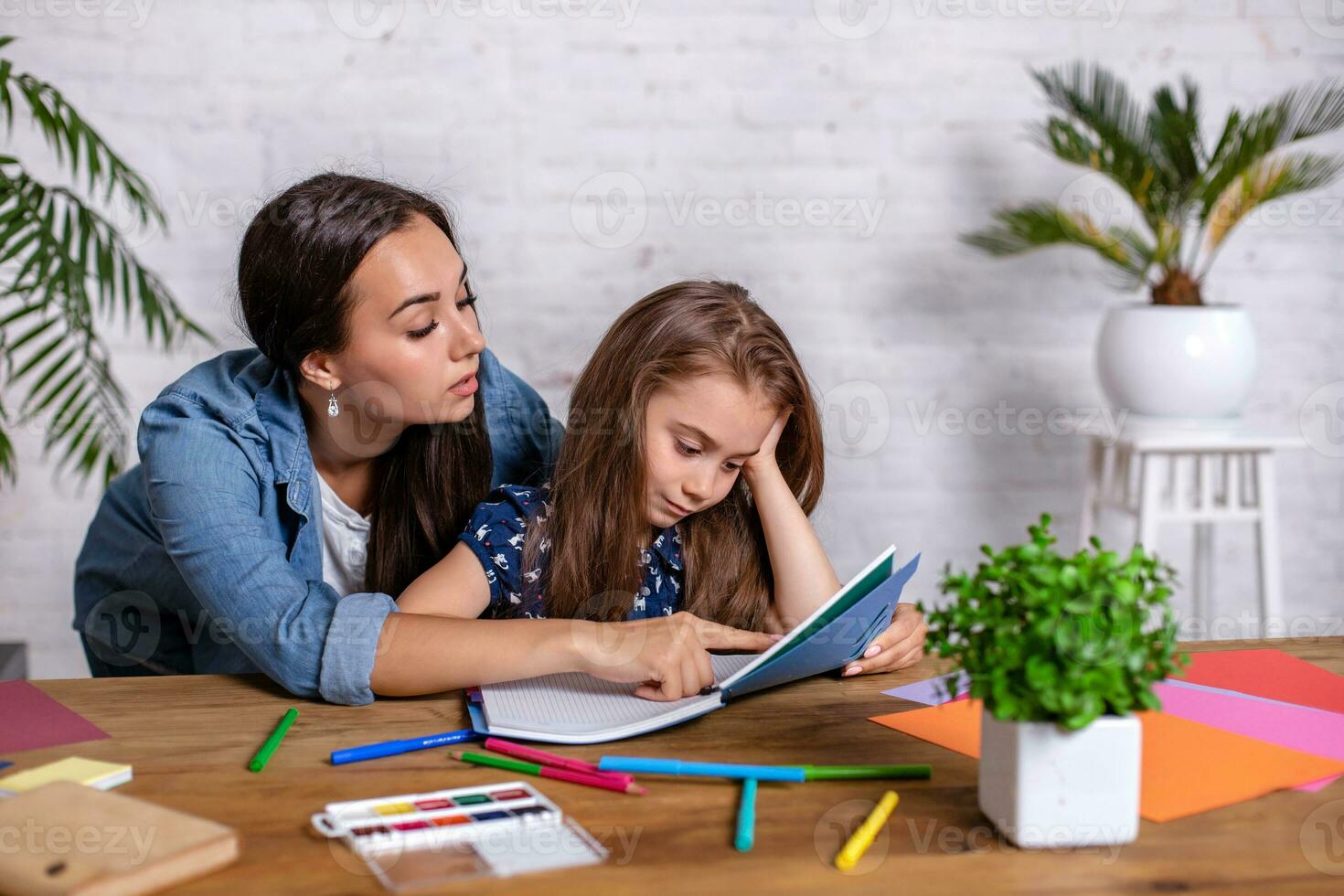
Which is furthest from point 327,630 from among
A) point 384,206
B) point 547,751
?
point 384,206

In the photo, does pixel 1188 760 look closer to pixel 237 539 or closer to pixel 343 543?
pixel 237 539

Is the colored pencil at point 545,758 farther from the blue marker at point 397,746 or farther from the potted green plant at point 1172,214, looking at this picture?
the potted green plant at point 1172,214

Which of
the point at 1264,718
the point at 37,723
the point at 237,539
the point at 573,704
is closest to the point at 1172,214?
the point at 1264,718

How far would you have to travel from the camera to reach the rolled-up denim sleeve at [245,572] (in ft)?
3.29

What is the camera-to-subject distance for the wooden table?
668 mm

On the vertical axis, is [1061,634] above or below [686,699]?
above

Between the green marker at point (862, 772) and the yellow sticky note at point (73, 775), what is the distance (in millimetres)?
490

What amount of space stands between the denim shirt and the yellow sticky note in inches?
8.1

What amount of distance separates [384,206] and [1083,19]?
74.3 inches

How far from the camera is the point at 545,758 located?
836 millimetres

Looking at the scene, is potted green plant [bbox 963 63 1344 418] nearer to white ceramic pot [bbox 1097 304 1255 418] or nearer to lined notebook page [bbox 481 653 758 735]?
white ceramic pot [bbox 1097 304 1255 418]

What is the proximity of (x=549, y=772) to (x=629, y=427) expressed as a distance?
0.60 m

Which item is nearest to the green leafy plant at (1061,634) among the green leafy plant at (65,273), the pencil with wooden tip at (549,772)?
the pencil with wooden tip at (549,772)

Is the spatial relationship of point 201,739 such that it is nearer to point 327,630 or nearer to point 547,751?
point 327,630
